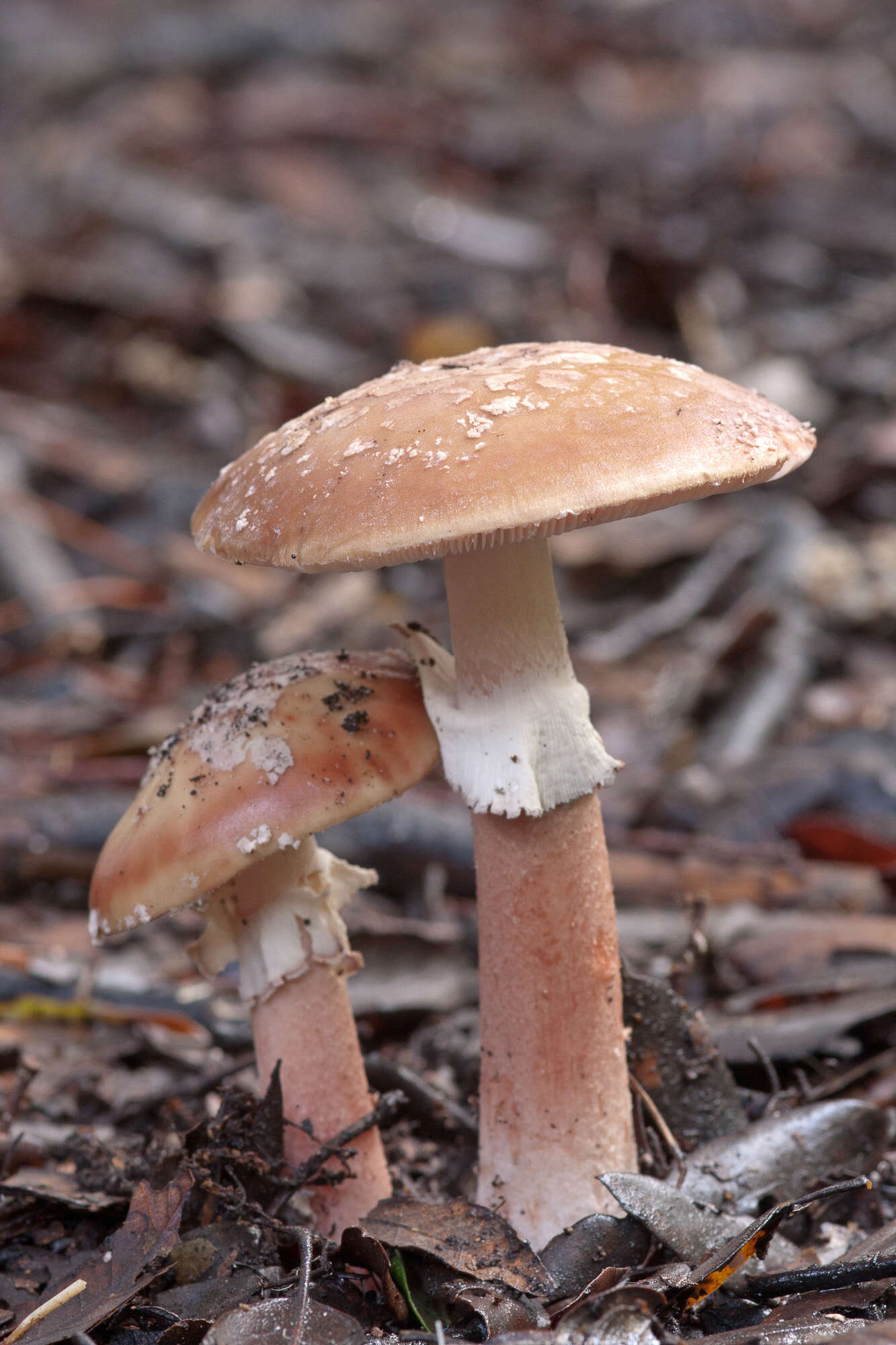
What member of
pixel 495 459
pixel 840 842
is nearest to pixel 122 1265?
pixel 495 459

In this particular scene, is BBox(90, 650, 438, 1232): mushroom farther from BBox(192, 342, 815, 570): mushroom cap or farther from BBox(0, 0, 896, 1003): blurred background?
BBox(0, 0, 896, 1003): blurred background

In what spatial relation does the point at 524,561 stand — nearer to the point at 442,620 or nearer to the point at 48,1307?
the point at 48,1307

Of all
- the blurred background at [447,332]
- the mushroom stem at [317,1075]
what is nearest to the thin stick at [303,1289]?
the mushroom stem at [317,1075]

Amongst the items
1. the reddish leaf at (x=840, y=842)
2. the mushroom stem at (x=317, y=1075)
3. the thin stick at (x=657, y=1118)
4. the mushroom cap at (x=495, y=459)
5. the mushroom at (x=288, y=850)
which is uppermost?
the mushroom cap at (x=495, y=459)

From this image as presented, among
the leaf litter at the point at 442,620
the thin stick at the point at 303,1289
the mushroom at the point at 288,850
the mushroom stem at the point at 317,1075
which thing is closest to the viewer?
the thin stick at the point at 303,1289

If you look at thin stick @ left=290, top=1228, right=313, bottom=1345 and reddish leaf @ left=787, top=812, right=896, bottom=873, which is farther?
reddish leaf @ left=787, top=812, right=896, bottom=873

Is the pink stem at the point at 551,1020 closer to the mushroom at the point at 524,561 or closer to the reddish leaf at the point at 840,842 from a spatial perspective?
the mushroom at the point at 524,561

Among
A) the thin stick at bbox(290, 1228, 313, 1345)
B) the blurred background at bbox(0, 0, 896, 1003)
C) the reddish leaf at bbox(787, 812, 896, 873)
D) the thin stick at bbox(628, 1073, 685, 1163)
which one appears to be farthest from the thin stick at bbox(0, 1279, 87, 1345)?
the reddish leaf at bbox(787, 812, 896, 873)

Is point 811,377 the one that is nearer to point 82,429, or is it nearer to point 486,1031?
point 82,429
